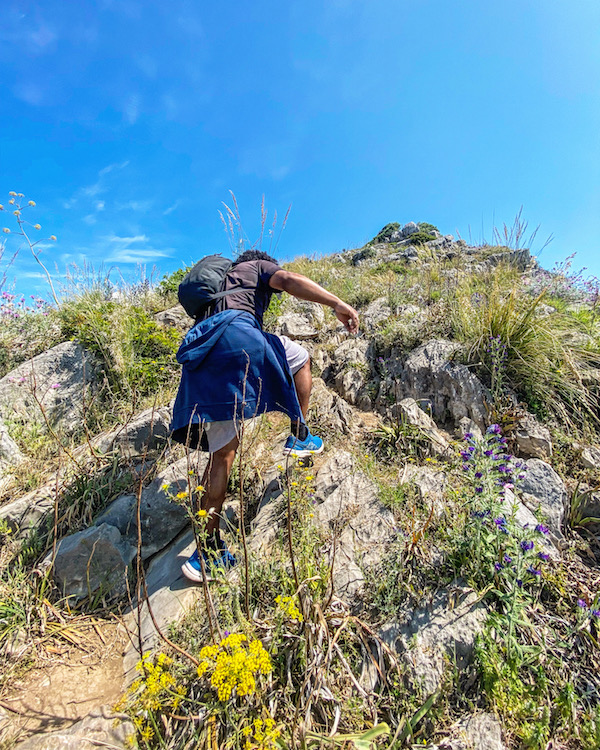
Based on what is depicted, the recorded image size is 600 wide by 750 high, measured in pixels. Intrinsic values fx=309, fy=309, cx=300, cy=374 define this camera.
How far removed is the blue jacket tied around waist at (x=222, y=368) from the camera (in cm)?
210

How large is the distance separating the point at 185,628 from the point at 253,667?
33.6 inches

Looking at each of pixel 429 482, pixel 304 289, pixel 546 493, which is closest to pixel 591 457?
pixel 546 493

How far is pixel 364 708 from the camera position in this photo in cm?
140

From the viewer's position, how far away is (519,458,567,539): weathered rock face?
84.7 inches

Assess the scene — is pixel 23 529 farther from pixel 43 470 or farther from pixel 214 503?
pixel 214 503

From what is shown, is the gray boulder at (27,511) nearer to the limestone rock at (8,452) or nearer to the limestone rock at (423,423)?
the limestone rock at (8,452)

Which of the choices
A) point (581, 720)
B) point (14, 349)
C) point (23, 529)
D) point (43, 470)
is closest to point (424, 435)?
point (581, 720)

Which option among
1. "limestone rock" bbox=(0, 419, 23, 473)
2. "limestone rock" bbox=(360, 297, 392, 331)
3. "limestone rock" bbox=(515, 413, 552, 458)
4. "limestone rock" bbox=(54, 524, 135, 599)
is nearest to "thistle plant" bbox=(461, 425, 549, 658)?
"limestone rock" bbox=(515, 413, 552, 458)

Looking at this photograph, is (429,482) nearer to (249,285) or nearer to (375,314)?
(249,285)

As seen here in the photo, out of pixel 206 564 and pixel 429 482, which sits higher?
pixel 429 482

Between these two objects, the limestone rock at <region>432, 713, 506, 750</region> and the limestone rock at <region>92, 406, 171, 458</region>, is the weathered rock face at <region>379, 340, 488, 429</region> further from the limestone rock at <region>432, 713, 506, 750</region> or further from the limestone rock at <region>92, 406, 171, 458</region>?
the limestone rock at <region>92, 406, 171, 458</region>

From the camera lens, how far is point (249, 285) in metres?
2.48

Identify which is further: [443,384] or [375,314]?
[375,314]

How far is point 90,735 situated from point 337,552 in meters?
1.43
